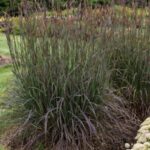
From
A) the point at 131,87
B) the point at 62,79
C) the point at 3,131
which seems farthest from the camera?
the point at 131,87

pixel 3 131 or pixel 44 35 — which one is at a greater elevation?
pixel 44 35

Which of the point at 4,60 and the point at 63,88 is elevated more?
the point at 63,88

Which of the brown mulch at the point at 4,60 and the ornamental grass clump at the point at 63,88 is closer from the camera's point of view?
the ornamental grass clump at the point at 63,88

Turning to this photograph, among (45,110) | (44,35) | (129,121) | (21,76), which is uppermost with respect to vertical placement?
(44,35)

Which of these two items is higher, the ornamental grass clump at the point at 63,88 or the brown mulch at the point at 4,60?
the ornamental grass clump at the point at 63,88

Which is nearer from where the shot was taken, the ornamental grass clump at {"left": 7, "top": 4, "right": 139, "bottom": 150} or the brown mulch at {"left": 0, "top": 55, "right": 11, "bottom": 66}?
the ornamental grass clump at {"left": 7, "top": 4, "right": 139, "bottom": 150}

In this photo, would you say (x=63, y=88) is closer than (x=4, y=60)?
Yes

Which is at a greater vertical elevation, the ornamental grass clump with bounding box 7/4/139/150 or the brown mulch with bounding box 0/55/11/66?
the ornamental grass clump with bounding box 7/4/139/150

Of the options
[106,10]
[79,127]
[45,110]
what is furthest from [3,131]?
[106,10]

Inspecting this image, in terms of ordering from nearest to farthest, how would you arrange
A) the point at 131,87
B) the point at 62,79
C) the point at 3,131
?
the point at 62,79, the point at 3,131, the point at 131,87

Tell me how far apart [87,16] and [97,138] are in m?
1.44

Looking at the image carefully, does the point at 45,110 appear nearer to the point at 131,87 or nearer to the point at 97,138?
the point at 97,138

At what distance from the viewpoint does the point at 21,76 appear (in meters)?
4.59

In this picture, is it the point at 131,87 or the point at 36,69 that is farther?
the point at 131,87
